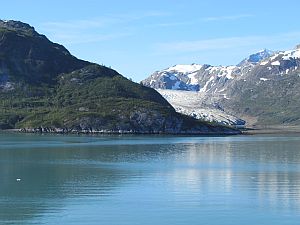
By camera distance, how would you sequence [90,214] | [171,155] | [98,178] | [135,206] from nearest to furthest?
[90,214] < [135,206] < [98,178] < [171,155]

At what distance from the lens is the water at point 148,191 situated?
164 feet

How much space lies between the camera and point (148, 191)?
64188 mm

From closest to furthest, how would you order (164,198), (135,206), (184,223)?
(184,223)
(135,206)
(164,198)

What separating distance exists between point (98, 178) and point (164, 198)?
1867 centimetres

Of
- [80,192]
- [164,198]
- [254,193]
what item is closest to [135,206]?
[164,198]

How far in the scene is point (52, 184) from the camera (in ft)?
230

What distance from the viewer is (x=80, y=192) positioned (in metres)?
63.1

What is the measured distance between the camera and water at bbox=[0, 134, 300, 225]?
49906 mm

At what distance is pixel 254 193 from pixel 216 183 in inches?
356

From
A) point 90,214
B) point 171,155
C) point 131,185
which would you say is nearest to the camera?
point 90,214

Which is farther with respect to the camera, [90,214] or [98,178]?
[98,178]

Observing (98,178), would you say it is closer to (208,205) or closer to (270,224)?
(208,205)

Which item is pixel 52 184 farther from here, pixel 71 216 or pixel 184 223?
pixel 184 223

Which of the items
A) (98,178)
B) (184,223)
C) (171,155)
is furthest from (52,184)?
(171,155)
